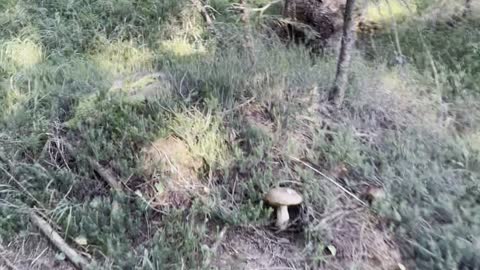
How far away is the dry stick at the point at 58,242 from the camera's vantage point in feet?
10.9

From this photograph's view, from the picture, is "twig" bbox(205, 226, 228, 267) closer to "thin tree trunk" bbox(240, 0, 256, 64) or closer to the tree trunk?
the tree trunk

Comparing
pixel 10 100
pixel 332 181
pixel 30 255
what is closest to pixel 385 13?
pixel 332 181

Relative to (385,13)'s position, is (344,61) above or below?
above

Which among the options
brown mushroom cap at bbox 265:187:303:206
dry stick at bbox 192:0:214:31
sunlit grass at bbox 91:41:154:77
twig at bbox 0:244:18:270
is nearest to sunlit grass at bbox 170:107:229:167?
brown mushroom cap at bbox 265:187:303:206

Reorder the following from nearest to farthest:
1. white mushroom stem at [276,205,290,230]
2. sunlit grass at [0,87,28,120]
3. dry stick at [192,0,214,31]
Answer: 1. white mushroom stem at [276,205,290,230]
2. sunlit grass at [0,87,28,120]
3. dry stick at [192,0,214,31]

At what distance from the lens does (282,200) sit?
340 centimetres

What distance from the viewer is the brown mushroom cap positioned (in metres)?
3.40

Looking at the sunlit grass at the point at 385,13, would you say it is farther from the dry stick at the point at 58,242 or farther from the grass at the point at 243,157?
the dry stick at the point at 58,242

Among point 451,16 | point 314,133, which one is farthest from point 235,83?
point 451,16

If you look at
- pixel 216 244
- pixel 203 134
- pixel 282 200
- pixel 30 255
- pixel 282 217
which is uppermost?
pixel 203 134

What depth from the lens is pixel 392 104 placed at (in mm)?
4473

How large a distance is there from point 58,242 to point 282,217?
1.51 meters

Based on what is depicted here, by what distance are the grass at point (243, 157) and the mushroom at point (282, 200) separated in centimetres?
8

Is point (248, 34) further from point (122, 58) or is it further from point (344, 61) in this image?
point (344, 61)
